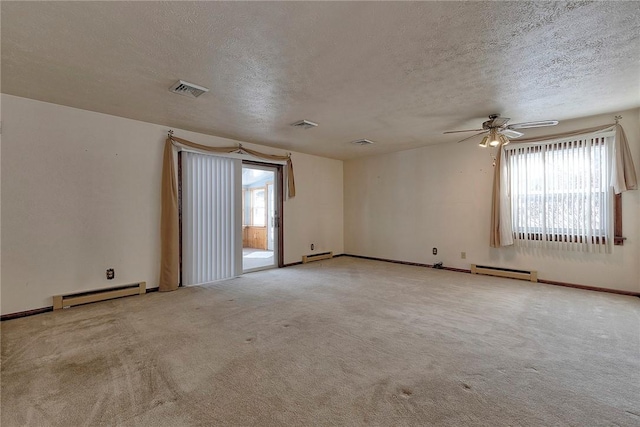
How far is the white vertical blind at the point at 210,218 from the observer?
4512mm

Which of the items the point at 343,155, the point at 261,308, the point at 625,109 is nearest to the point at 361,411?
the point at 261,308

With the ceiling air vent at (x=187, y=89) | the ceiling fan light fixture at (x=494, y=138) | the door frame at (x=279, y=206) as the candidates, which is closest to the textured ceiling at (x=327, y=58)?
the ceiling air vent at (x=187, y=89)

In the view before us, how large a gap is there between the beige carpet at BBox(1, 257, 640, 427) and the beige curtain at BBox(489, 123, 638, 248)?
122 cm

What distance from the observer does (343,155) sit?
670 cm

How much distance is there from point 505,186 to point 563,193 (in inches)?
30.1

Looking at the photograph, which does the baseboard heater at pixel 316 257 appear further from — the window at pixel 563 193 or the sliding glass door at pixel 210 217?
the window at pixel 563 193

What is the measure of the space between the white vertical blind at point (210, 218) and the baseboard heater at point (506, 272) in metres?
4.42

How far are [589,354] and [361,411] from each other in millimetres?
2080

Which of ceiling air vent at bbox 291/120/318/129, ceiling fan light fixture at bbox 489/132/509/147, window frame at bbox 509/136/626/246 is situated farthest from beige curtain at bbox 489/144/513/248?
ceiling air vent at bbox 291/120/318/129

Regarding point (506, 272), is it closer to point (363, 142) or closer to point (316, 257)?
point (363, 142)

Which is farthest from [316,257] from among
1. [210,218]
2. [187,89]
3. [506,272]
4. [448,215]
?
[187,89]

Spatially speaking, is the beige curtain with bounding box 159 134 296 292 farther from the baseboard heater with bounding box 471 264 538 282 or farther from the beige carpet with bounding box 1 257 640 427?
the baseboard heater with bounding box 471 264 538 282

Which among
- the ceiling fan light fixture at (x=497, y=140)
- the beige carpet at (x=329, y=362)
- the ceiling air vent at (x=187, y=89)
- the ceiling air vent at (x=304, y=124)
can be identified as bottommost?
the beige carpet at (x=329, y=362)

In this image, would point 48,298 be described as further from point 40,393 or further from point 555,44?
point 555,44
